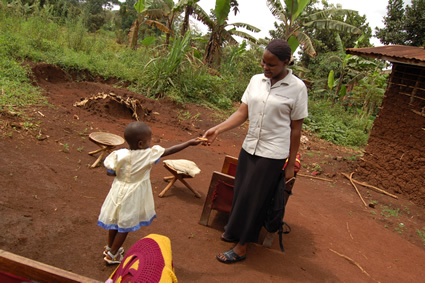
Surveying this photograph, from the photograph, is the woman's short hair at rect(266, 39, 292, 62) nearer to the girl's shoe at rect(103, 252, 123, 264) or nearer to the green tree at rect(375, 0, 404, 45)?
the girl's shoe at rect(103, 252, 123, 264)

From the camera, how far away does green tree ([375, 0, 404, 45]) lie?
15312mm

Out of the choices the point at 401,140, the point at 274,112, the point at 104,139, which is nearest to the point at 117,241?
the point at 274,112

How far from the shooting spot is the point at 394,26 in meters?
15.6

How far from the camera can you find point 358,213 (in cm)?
522

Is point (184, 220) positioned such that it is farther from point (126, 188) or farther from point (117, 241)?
point (126, 188)

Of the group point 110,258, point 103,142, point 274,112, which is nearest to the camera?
point 110,258

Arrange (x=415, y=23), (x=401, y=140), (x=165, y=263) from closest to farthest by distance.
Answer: (x=165, y=263)
(x=401, y=140)
(x=415, y=23)

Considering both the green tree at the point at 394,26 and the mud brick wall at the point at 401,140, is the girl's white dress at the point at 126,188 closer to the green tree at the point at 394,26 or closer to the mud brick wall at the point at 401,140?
the mud brick wall at the point at 401,140

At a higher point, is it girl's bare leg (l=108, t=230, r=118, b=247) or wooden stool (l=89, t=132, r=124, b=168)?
wooden stool (l=89, t=132, r=124, b=168)

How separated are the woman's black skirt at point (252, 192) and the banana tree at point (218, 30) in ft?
37.9

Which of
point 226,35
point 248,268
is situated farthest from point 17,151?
point 226,35

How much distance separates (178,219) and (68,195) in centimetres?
128

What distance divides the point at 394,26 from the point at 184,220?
1645 cm

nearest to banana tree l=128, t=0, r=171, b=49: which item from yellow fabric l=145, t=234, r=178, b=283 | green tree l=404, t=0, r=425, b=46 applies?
green tree l=404, t=0, r=425, b=46
